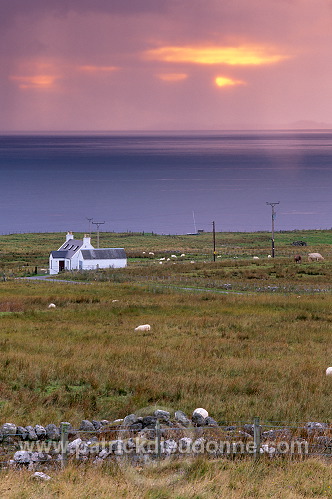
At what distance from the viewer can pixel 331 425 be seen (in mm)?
15016

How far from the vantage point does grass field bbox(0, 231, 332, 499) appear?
11742mm

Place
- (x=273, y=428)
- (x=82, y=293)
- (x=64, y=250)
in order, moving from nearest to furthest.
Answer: (x=273, y=428), (x=82, y=293), (x=64, y=250)

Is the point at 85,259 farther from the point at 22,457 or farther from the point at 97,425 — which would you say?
the point at 22,457

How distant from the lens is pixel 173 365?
2211 cm

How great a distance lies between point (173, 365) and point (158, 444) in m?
9.99

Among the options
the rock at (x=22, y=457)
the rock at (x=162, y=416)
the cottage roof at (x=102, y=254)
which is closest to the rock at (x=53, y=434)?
the rock at (x=22, y=457)

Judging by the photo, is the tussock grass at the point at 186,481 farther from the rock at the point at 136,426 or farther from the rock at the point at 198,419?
the rock at the point at 198,419

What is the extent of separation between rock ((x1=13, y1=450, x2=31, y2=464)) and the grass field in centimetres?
67

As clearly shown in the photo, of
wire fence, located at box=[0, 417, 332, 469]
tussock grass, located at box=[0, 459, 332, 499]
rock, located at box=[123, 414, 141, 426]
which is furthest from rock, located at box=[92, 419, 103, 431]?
tussock grass, located at box=[0, 459, 332, 499]

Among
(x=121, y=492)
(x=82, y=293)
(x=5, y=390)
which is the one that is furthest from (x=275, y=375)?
(x=82, y=293)

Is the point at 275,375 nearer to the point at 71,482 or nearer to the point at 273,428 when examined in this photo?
the point at 273,428

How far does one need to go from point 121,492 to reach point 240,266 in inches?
2559

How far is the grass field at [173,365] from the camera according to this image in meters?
11.7

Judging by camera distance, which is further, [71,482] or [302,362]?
[302,362]
